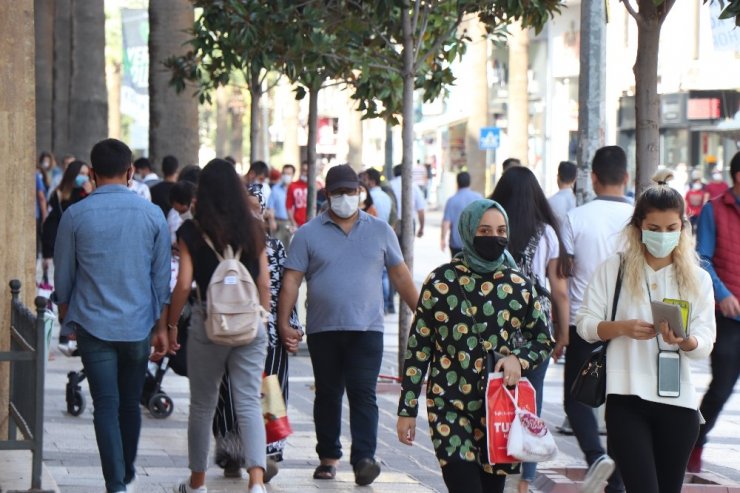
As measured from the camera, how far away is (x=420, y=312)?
6.03 meters

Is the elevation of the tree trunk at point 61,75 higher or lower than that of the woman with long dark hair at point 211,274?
higher

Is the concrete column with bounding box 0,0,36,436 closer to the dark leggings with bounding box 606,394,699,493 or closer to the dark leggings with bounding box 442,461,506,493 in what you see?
the dark leggings with bounding box 442,461,506,493

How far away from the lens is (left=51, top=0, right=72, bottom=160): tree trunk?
1172 inches

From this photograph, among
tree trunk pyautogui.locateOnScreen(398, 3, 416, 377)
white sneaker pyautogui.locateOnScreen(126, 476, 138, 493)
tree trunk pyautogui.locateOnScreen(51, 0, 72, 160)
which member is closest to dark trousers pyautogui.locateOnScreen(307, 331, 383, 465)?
white sneaker pyautogui.locateOnScreen(126, 476, 138, 493)

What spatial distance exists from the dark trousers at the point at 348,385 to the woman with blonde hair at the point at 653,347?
2.80 m

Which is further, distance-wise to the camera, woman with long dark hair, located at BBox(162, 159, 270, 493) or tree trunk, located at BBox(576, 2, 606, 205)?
tree trunk, located at BBox(576, 2, 606, 205)

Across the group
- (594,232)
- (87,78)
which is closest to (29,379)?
(594,232)

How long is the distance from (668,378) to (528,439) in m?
0.60

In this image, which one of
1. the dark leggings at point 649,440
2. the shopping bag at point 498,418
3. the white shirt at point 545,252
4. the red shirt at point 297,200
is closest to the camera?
the shopping bag at point 498,418

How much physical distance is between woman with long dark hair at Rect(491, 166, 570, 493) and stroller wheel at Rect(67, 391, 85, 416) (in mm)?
4053

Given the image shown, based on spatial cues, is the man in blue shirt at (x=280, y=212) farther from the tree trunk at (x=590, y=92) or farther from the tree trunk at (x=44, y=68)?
the tree trunk at (x=590, y=92)

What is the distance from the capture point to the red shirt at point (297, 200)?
22062mm

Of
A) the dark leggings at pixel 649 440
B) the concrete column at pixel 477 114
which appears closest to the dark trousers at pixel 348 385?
A: the dark leggings at pixel 649 440

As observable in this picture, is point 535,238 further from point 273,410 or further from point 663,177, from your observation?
point 273,410
